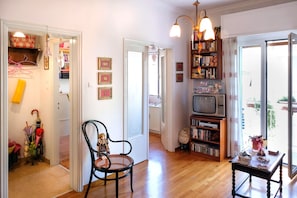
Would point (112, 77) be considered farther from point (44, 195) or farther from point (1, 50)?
point (44, 195)

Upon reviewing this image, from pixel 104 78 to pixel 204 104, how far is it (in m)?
2.09

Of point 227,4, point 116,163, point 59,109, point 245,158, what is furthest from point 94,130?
point 227,4

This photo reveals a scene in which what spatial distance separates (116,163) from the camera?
301 cm

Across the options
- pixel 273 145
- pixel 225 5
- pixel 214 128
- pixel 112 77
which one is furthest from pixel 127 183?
pixel 225 5

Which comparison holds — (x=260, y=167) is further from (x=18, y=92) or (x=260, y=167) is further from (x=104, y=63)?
(x=18, y=92)

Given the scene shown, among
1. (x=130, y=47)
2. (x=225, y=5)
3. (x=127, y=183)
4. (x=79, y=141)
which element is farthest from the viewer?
(x=225, y=5)

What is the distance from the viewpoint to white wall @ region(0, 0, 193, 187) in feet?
8.73

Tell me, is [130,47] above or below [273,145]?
above

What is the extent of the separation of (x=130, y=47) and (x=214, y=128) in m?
2.12

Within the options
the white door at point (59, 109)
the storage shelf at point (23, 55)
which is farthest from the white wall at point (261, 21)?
the storage shelf at point (23, 55)

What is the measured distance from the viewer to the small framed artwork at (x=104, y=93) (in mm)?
3371

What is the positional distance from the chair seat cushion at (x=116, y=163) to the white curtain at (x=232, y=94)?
88.2 inches

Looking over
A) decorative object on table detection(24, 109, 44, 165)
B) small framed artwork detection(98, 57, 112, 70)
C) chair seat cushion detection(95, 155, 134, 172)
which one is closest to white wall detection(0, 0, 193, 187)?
small framed artwork detection(98, 57, 112, 70)

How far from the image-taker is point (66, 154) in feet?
14.8
